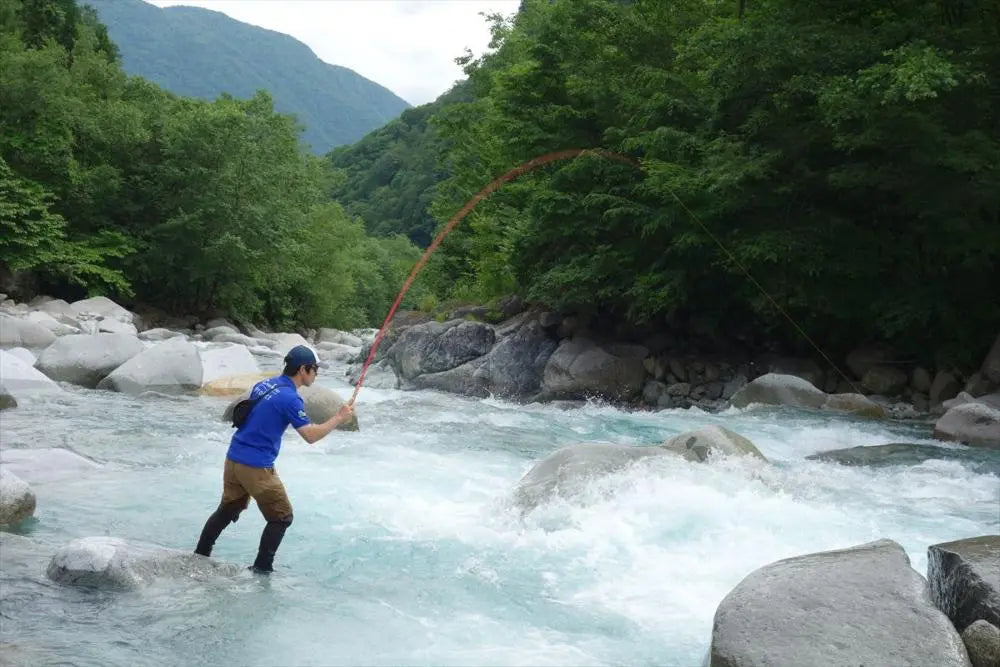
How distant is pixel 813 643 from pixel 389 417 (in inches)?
416

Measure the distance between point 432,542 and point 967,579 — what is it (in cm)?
376

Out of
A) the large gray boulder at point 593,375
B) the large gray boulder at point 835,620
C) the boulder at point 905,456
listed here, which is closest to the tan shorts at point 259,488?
the large gray boulder at point 835,620

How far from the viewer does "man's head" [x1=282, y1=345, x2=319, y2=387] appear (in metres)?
5.68

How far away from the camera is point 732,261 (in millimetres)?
17281

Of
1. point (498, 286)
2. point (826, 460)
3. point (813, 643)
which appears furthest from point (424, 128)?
point (813, 643)

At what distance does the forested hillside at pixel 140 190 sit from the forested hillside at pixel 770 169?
16656 mm

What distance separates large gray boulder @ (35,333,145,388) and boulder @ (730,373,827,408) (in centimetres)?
1111

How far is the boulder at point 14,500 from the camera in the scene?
6680mm

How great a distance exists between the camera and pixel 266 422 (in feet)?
18.8

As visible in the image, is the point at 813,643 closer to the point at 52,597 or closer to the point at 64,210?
the point at 52,597

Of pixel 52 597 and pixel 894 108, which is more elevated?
pixel 894 108

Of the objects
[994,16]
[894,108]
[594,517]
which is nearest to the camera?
[594,517]

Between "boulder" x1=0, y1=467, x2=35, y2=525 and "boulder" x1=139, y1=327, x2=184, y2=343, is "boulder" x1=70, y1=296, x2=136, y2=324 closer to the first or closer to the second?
"boulder" x1=139, y1=327, x2=184, y2=343

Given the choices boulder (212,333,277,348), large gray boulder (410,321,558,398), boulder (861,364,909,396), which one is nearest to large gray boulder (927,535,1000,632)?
boulder (861,364,909,396)
